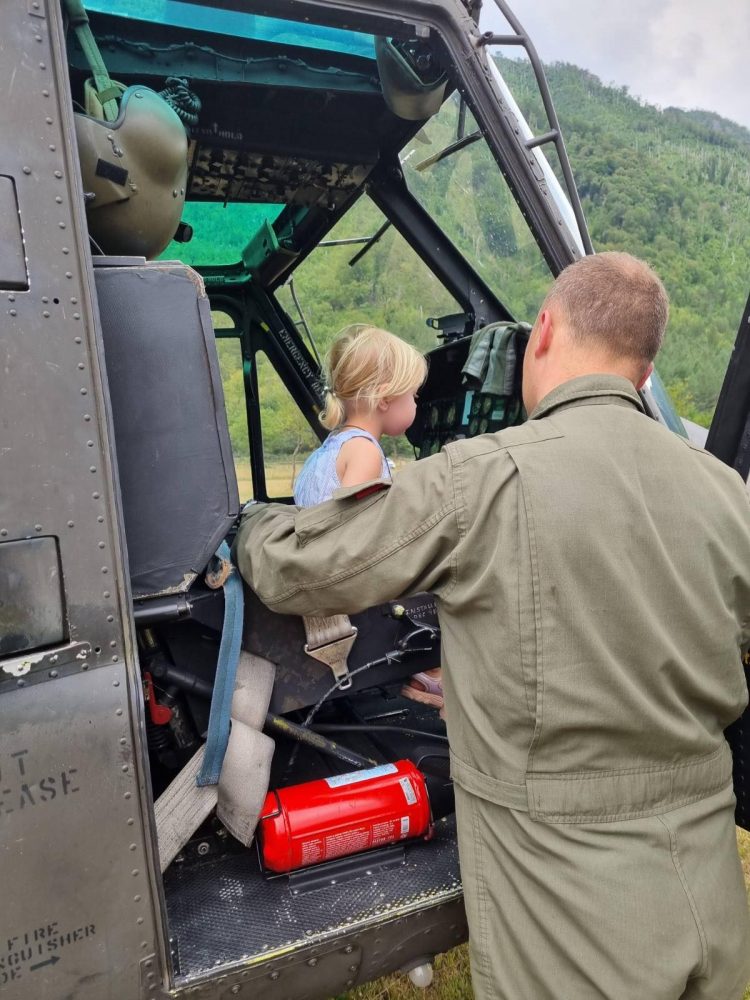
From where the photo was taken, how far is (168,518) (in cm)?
150

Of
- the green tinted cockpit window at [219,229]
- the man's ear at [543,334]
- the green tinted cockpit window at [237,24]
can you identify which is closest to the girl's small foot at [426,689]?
the man's ear at [543,334]

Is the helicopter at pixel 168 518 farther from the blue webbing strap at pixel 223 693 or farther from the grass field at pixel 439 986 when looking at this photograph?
the grass field at pixel 439 986

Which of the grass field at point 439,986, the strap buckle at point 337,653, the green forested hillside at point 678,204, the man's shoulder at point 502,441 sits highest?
the green forested hillside at point 678,204

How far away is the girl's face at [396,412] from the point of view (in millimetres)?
2234

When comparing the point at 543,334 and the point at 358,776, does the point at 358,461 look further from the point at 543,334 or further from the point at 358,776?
the point at 358,776

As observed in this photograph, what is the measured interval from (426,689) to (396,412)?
95cm

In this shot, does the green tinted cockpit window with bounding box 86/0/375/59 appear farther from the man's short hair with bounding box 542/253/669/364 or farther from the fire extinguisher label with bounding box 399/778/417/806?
the fire extinguisher label with bounding box 399/778/417/806

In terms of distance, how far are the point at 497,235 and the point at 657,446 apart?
1362 millimetres

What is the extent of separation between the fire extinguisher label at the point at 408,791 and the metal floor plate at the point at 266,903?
0.53 feet

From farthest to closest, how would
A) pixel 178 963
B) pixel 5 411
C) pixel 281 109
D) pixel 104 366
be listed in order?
pixel 281 109 < pixel 178 963 < pixel 104 366 < pixel 5 411

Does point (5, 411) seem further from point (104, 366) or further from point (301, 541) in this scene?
point (301, 541)

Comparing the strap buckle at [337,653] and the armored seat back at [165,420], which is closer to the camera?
the armored seat back at [165,420]

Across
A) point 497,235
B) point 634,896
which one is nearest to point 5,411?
point 634,896

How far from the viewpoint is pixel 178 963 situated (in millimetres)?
1446
